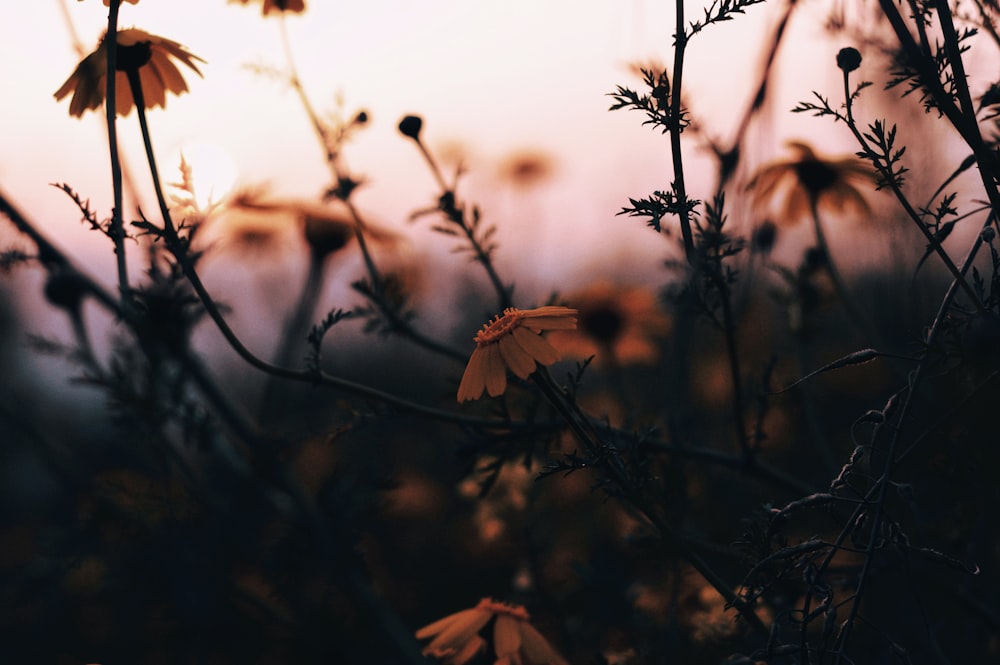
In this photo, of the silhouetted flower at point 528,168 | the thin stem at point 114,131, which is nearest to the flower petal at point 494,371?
the thin stem at point 114,131

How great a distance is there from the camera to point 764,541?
3.10 feet

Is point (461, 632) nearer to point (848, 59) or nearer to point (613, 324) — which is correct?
point (848, 59)

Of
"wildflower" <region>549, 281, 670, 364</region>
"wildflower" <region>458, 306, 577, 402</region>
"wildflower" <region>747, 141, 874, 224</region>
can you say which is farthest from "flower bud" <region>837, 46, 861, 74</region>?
"wildflower" <region>549, 281, 670, 364</region>

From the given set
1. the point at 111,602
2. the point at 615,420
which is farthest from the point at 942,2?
the point at 111,602

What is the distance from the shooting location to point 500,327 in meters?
1.29

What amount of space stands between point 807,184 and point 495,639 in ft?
3.95

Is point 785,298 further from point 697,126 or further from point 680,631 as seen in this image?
point 680,631

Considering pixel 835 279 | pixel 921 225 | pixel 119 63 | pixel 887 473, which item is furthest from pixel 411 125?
pixel 887 473

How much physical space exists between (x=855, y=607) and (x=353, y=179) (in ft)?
4.61

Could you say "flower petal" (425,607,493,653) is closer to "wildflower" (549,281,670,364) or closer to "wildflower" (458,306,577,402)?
"wildflower" (458,306,577,402)

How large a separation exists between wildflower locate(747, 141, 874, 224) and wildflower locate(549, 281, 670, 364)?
0.97 meters

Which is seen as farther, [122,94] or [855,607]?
[122,94]

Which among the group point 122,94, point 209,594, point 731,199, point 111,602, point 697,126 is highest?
point 122,94

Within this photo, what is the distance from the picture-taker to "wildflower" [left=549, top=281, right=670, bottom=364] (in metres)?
2.91
